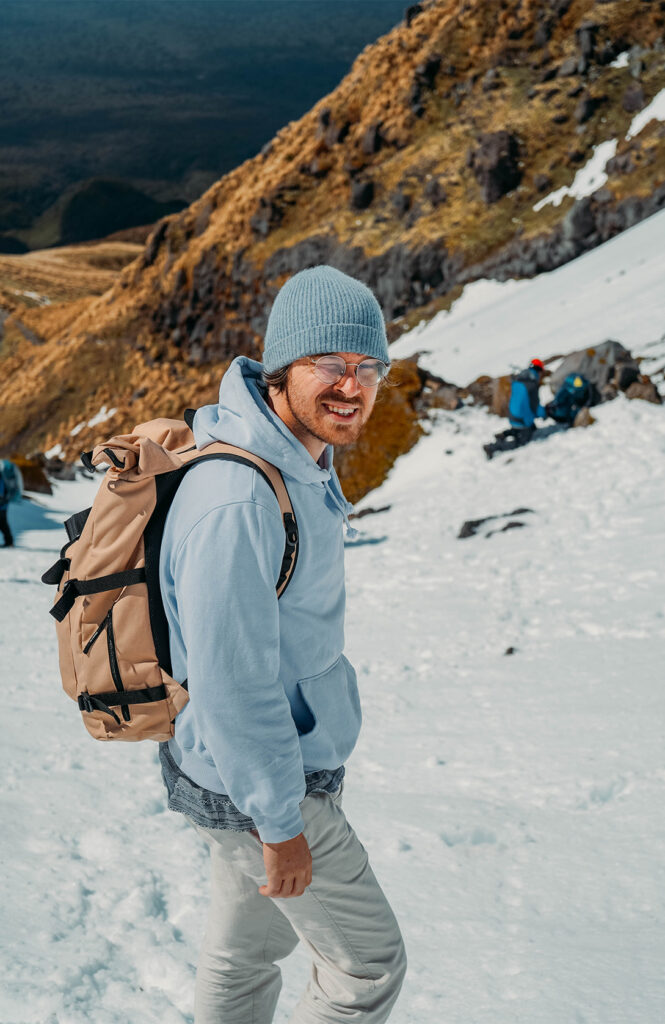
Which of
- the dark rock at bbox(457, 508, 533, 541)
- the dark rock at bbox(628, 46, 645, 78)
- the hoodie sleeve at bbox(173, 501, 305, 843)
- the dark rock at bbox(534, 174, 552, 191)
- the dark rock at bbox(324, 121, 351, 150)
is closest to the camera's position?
the hoodie sleeve at bbox(173, 501, 305, 843)

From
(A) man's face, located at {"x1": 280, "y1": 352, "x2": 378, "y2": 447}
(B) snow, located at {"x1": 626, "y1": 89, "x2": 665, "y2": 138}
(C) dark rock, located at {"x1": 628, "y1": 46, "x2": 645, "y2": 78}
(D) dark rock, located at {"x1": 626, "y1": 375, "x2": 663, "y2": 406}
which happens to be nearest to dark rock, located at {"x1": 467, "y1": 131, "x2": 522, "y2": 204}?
(B) snow, located at {"x1": 626, "y1": 89, "x2": 665, "y2": 138}

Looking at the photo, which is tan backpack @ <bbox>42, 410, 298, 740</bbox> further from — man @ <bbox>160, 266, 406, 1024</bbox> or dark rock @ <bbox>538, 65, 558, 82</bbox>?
dark rock @ <bbox>538, 65, 558, 82</bbox>

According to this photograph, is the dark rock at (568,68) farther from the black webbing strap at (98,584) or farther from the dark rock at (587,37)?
the black webbing strap at (98,584)

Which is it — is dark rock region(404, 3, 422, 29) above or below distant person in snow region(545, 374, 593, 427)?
above

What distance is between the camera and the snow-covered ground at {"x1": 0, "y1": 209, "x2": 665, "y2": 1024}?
10.3ft

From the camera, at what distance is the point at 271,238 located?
190ft

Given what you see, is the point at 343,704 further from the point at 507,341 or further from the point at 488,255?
the point at 488,255

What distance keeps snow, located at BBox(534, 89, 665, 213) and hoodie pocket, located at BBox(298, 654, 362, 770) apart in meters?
42.7

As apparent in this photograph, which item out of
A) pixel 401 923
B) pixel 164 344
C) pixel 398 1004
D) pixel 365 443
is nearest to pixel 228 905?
pixel 398 1004

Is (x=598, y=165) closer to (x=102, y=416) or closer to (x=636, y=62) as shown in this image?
(x=636, y=62)

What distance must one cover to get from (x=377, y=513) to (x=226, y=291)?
4875 cm

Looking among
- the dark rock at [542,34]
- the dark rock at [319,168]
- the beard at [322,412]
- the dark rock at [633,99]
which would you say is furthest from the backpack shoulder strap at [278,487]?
the dark rock at [319,168]

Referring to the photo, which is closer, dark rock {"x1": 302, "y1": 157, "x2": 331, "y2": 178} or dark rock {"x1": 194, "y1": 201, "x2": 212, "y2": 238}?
dark rock {"x1": 302, "y1": 157, "x2": 331, "y2": 178}

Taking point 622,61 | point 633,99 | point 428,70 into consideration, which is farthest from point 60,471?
point 428,70
